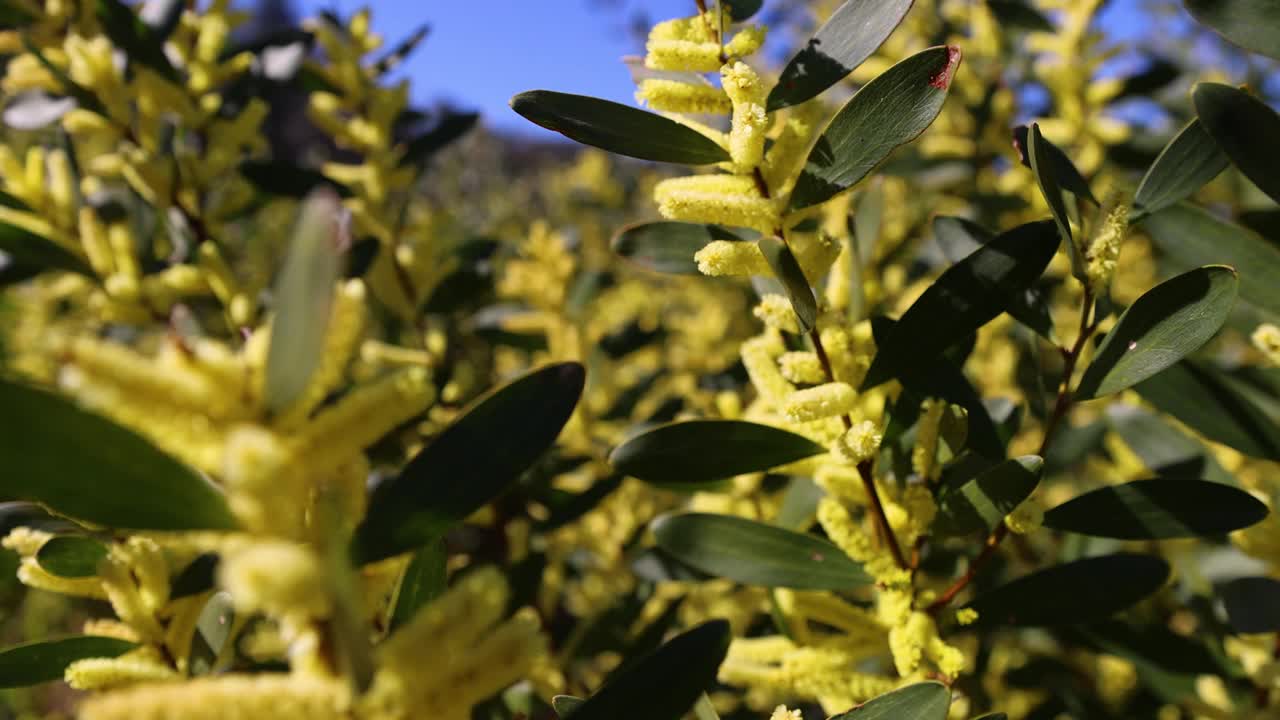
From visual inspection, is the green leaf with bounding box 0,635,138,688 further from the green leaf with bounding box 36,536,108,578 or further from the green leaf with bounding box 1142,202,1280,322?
the green leaf with bounding box 1142,202,1280,322

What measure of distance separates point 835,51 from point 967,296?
0.31 metres

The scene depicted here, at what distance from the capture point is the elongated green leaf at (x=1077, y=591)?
1108mm

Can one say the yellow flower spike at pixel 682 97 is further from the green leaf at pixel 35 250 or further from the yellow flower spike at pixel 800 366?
the green leaf at pixel 35 250

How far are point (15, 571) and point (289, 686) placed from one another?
2.73 ft

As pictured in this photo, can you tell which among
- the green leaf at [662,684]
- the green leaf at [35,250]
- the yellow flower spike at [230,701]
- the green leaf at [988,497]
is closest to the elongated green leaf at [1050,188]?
the green leaf at [988,497]

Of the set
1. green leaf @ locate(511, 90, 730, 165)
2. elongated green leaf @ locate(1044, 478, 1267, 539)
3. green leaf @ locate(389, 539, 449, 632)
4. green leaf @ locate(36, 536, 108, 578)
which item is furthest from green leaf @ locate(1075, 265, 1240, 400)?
green leaf @ locate(36, 536, 108, 578)

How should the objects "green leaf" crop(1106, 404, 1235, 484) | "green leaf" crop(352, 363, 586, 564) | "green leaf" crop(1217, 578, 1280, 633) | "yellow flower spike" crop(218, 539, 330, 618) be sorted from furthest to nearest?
"green leaf" crop(1106, 404, 1235, 484), "green leaf" crop(1217, 578, 1280, 633), "green leaf" crop(352, 363, 586, 564), "yellow flower spike" crop(218, 539, 330, 618)

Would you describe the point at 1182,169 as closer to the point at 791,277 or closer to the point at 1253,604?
the point at 791,277

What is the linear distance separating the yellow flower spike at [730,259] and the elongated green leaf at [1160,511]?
463mm

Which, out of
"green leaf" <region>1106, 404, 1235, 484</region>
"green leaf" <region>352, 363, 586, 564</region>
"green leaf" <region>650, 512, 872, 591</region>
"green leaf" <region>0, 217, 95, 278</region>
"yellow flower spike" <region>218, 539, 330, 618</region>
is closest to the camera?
A: "yellow flower spike" <region>218, 539, 330, 618</region>

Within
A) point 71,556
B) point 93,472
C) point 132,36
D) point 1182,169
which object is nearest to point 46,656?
point 71,556

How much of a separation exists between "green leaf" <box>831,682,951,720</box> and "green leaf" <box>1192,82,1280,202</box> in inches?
26.5

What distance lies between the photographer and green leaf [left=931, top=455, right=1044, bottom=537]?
915mm

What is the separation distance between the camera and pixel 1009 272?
0.95 m
